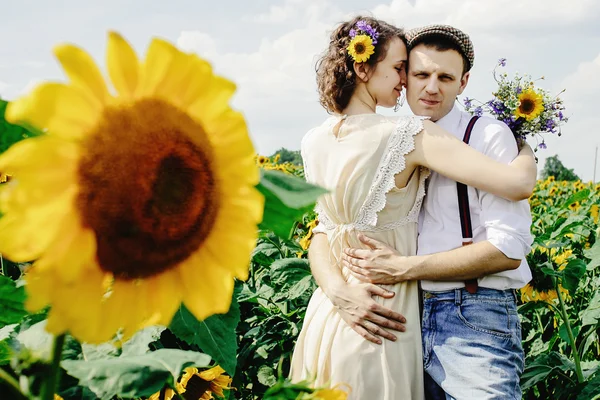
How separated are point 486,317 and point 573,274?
114cm

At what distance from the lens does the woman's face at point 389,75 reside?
2410 millimetres

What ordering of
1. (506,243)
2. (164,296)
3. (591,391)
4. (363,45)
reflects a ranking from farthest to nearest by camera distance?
(591,391) → (363,45) → (506,243) → (164,296)

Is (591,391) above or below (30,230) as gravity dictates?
below

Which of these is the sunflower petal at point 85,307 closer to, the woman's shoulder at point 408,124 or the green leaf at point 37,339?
the green leaf at point 37,339

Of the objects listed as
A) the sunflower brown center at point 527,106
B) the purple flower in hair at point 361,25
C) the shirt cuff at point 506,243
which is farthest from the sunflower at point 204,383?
the sunflower brown center at point 527,106

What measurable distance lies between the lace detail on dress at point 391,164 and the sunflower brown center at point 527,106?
0.47m

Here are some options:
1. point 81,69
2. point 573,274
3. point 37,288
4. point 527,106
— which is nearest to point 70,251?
point 37,288

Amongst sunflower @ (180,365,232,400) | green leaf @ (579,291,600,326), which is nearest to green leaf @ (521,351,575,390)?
green leaf @ (579,291,600,326)

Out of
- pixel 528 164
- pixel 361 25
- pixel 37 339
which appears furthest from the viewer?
pixel 361 25

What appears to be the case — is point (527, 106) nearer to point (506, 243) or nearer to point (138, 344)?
point (506, 243)

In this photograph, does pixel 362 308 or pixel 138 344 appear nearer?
pixel 138 344

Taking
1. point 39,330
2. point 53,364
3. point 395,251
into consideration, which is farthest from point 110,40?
point 395,251

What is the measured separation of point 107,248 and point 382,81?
199 cm

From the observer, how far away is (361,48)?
2391 mm
